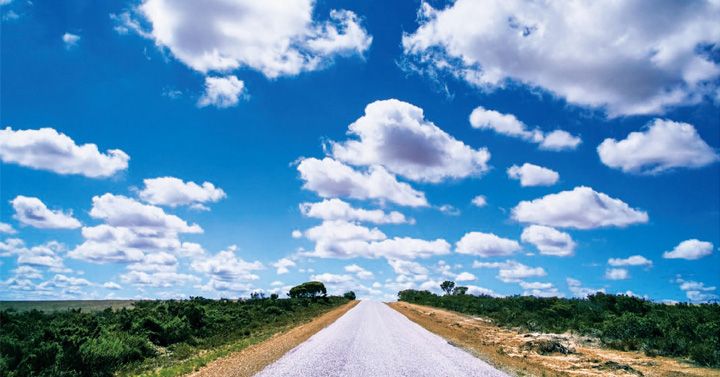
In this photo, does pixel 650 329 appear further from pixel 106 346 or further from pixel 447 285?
pixel 447 285

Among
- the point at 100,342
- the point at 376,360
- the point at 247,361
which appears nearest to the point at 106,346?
the point at 100,342

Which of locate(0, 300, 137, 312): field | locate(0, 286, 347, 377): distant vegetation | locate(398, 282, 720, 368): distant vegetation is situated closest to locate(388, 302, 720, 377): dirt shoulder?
locate(398, 282, 720, 368): distant vegetation

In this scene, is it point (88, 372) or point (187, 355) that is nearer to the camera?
point (88, 372)

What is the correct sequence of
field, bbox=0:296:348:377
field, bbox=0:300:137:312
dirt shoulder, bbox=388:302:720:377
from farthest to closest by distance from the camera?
field, bbox=0:300:137:312 < dirt shoulder, bbox=388:302:720:377 < field, bbox=0:296:348:377

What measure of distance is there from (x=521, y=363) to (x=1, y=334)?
66.4ft

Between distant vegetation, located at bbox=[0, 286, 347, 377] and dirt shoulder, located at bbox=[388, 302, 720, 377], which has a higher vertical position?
distant vegetation, located at bbox=[0, 286, 347, 377]

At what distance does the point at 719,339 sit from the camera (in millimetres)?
19516

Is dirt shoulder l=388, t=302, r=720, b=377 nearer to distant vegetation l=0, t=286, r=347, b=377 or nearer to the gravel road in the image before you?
the gravel road

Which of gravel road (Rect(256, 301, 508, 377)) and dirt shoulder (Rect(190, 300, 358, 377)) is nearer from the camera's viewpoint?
gravel road (Rect(256, 301, 508, 377))

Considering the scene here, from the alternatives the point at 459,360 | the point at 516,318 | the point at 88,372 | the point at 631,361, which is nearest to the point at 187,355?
the point at 88,372

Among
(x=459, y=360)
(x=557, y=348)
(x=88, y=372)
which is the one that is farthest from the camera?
(x=557, y=348)

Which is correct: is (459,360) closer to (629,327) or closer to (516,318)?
(629,327)

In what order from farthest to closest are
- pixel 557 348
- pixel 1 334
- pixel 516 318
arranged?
1. pixel 516 318
2. pixel 557 348
3. pixel 1 334

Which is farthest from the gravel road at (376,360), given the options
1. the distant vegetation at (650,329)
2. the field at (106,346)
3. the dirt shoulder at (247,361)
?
the distant vegetation at (650,329)
